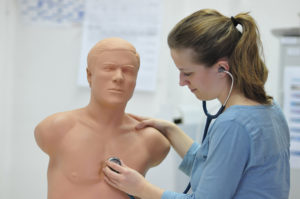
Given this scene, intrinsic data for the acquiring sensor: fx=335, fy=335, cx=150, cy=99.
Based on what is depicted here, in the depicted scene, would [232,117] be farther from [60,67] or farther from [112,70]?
[60,67]

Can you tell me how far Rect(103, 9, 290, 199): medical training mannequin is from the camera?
1.06 m

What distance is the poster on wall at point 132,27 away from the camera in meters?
2.52

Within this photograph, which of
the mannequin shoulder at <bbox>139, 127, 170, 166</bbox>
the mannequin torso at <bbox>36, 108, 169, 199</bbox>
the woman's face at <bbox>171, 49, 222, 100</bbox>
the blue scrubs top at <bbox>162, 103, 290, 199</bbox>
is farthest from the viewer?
the mannequin shoulder at <bbox>139, 127, 170, 166</bbox>

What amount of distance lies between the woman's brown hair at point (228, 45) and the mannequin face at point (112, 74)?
0.34 meters

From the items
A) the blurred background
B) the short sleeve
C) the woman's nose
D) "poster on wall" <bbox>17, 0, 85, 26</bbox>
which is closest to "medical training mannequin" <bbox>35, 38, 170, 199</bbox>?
the short sleeve

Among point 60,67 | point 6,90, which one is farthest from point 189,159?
point 6,90

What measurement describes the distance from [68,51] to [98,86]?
4.48ft

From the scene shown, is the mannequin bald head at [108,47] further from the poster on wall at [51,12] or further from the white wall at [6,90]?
the white wall at [6,90]

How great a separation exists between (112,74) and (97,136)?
281mm

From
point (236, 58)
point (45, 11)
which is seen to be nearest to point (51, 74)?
point (45, 11)

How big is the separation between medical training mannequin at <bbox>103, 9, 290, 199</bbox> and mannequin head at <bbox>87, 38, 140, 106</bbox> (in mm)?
294

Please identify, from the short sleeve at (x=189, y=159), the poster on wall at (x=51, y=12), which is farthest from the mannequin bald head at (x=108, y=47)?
the poster on wall at (x=51, y=12)

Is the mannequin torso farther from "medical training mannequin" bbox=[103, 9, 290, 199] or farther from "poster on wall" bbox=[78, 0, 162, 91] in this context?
"poster on wall" bbox=[78, 0, 162, 91]

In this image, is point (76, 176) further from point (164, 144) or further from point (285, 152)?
point (285, 152)
